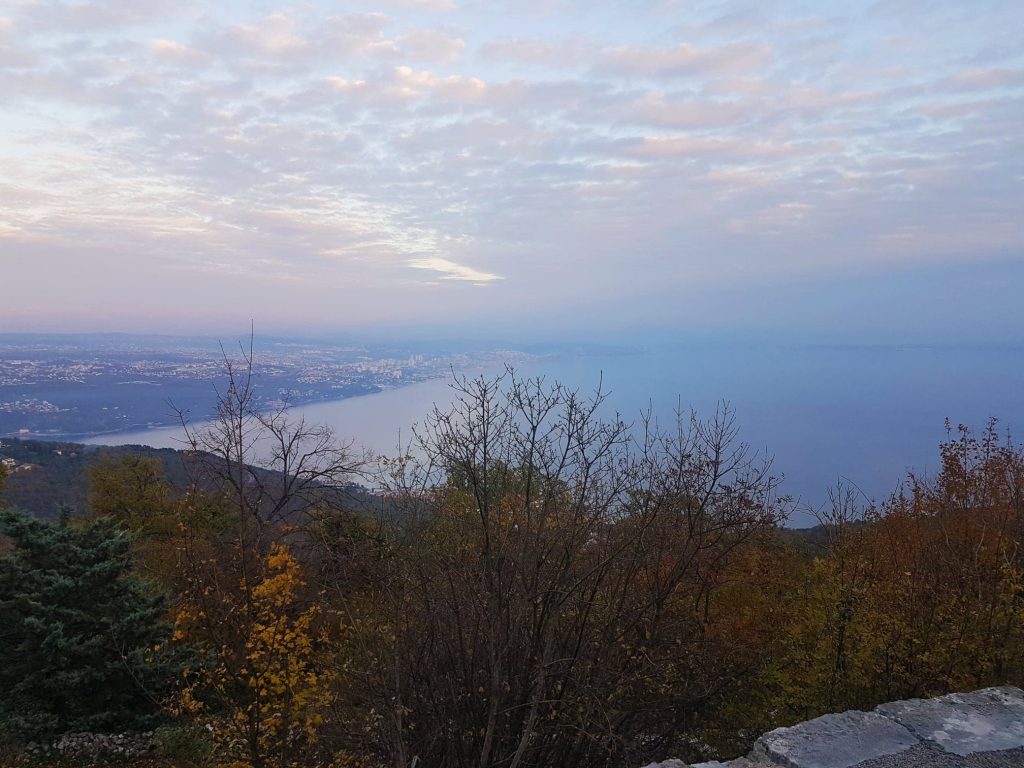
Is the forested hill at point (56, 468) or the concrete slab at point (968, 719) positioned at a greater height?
the concrete slab at point (968, 719)

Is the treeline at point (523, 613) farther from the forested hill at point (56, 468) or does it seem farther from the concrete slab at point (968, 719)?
the forested hill at point (56, 468)

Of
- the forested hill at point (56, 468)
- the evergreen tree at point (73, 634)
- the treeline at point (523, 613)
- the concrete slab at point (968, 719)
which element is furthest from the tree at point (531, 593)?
the forested hill at point (56, 468)

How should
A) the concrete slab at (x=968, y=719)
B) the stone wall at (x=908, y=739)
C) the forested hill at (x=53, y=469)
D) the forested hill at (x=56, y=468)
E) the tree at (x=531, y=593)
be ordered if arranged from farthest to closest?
the forested hill at (x=53, y=469) < the forested hill at (x=56, y=468) < the tree at (x=531, y=593) < the concrete slab at (x=968, y=719) < the stone wall at (x=908, y=739)

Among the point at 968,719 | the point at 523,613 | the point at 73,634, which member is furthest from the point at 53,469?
the point at 968,719

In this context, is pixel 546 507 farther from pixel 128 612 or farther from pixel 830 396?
pixel 830 396

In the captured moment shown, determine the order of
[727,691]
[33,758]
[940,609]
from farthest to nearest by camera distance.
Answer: [727,691], [33,758], [940,609]

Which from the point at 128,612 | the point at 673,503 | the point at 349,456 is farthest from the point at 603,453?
the point at 349,456
